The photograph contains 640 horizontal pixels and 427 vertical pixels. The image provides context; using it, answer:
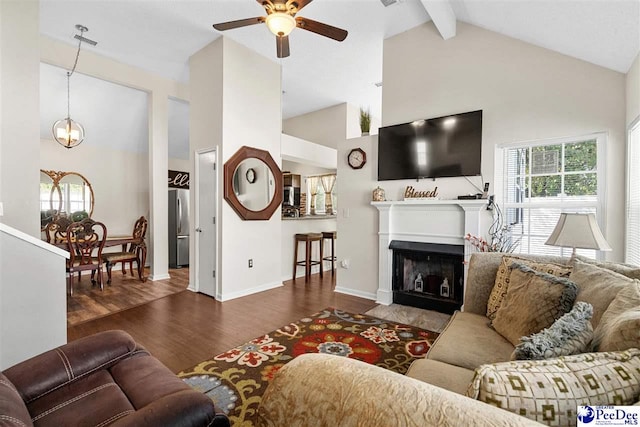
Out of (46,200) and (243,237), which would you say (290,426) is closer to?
(243,237)

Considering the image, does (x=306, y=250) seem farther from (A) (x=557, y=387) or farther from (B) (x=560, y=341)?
(A) (x=557, y=387)

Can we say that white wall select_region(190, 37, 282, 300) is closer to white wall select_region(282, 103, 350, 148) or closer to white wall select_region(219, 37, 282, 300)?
white wall select_region(219, 37, 282, 300)

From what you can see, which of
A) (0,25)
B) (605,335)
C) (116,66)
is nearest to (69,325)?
(0,25)

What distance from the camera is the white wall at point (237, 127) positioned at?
4031 millimetres

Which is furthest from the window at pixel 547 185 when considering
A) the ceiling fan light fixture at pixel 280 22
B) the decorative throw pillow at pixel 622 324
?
the ceiling fan light fixture at pixel 280 22

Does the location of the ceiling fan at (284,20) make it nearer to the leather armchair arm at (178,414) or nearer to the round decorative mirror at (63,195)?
the leather armchair arm at (178,414)

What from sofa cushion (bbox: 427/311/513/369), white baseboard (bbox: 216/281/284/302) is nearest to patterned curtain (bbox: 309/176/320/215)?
white baseboard (bbox: 216/281/284/302)

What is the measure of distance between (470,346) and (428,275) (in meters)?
2.30

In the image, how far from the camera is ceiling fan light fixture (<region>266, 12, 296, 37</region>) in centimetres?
234

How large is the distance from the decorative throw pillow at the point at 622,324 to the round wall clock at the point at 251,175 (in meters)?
3.94

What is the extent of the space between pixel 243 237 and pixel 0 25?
3.04 metres

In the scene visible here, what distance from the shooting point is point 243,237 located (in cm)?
427

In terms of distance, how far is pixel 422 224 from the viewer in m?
3.74

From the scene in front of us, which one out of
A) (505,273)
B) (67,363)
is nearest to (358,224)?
(505,273)
